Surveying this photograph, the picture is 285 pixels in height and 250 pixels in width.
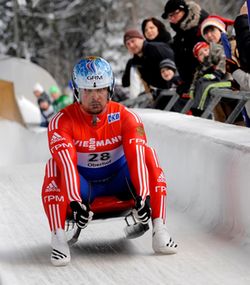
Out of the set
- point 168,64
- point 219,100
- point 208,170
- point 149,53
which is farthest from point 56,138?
point 149,53

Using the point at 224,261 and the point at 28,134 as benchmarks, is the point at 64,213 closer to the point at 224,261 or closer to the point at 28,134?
the point at 224,261

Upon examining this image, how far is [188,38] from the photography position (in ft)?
28.8

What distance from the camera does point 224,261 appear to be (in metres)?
4.74

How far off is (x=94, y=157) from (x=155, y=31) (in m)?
A: 5.31

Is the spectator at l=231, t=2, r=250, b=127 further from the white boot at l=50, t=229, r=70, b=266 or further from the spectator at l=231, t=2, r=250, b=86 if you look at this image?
the white boot at l=50, t=229, r=70, b=266

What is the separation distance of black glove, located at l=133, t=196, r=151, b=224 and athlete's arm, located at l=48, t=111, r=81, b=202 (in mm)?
323

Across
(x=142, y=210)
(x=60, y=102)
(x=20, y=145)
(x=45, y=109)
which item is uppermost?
(x=142, y=210)

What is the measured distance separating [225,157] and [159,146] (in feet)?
6.07

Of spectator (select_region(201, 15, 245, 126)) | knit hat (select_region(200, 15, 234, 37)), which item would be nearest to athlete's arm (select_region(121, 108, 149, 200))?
spectator (select_region(201, 15, 245, 126))

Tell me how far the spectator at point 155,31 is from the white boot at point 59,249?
222 inches

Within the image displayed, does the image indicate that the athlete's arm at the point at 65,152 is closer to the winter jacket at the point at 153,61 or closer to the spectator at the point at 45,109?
the winter jacket at the point at 153,61

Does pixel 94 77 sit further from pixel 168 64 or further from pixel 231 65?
pixel 168 64

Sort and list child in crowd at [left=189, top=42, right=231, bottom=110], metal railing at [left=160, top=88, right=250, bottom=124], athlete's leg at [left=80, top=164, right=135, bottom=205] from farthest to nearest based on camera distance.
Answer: child in crowd at [left=189, top=42, right=231, bottom=110], metal railing at [left=160, top=88, right=250, bottom=124], athlete's leg at [left=80, top=164, right=135, bottom=205]

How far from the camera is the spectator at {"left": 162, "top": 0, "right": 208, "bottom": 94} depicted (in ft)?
28.3
